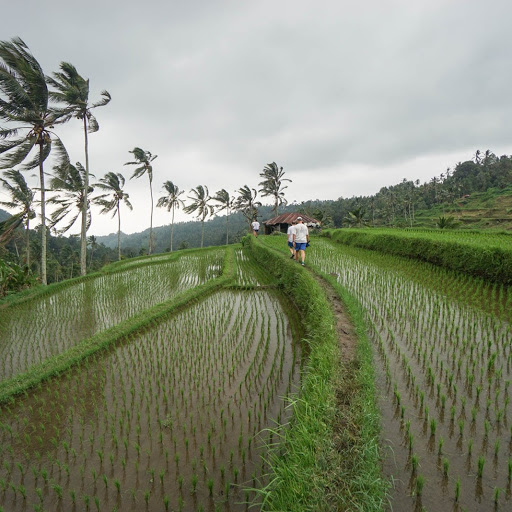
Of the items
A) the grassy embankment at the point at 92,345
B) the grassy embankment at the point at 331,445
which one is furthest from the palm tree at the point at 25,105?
the grassy embankment at the point at 331,445

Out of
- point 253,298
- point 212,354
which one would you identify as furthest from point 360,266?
point 212,354

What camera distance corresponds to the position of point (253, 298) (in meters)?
7.48

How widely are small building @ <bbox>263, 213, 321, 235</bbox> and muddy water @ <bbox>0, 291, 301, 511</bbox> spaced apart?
22.1m

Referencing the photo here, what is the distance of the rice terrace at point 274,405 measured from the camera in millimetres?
1956

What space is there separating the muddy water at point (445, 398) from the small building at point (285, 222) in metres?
21.1

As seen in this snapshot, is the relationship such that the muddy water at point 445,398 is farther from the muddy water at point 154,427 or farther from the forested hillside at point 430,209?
the forested hillside at point 430,209

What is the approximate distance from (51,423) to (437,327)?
5.04 m

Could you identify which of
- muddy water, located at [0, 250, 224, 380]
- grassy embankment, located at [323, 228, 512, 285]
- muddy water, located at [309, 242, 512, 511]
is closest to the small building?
grassy embankment, located at [323, 228, 512, 285]

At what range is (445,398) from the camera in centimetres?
270

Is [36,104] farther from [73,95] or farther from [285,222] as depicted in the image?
[285,222]

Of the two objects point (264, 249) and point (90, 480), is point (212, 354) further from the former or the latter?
point (264, 249)

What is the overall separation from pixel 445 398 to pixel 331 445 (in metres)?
1.41

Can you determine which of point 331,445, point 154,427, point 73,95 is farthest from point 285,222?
point 331,445

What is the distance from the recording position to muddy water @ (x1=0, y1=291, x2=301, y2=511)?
2219 mm
